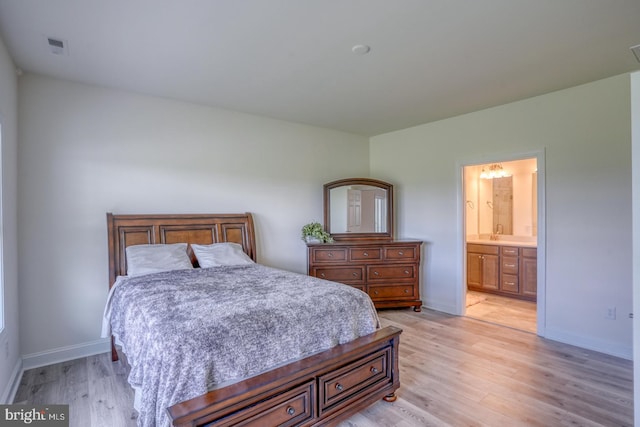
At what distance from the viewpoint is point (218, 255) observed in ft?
11.7

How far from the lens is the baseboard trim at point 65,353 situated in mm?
2996

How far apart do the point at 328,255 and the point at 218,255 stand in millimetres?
1550

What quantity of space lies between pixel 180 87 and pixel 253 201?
63.6 inches

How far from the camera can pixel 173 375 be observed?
162 centimetres

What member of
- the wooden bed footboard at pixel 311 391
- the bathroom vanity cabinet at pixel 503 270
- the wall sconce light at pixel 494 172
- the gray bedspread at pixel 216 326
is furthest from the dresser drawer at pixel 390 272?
the wall sconce light at pixel 494 172

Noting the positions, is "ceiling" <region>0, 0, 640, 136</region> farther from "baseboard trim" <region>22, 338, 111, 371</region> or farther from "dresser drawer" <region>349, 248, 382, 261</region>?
"baseboard trim" <region>22, 338, 111, 371</region>

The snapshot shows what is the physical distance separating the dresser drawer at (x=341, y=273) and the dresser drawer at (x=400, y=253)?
0.42 m

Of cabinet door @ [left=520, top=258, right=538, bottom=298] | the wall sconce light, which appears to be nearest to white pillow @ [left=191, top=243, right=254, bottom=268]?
cabinet door @ [left=520, top=258, right=538, bottom=298]

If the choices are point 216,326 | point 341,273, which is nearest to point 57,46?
point 216,326

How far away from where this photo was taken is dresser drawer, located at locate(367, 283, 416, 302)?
463 centimetres

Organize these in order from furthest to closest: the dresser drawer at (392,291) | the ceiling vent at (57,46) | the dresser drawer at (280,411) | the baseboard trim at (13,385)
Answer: the dresser drawer at (392,291)
the ceiling vent at (57,46)
the baseboard trim at (13,385)
the dresser drawer at (280,411)

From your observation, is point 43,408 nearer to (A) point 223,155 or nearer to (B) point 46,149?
(B) point 46,149

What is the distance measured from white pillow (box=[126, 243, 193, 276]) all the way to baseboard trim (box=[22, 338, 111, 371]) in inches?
35.9

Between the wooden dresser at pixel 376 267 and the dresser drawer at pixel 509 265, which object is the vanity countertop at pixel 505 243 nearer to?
the dresser drawer at pixel 509 265
